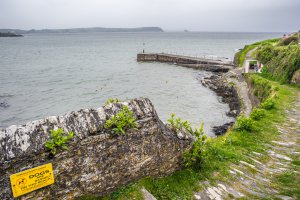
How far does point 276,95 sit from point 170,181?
50.1 feet

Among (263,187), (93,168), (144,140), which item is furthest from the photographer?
(263,187)

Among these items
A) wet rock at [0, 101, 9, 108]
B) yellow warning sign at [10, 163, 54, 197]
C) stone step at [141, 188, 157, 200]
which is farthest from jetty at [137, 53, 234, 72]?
yellow warning sign at [10, 163, 54, 197]

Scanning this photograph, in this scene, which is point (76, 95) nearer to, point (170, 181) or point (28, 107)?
point (28, 107)

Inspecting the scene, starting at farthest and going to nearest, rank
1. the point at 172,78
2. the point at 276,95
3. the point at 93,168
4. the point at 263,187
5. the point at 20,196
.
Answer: the point at 172,78 < the point at 276,95 < the point at 263,187 < the point at 93,168 < the point at 20,196

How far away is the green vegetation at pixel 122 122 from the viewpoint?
18.8ft

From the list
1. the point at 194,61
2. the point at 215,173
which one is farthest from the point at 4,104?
the point at 194,61

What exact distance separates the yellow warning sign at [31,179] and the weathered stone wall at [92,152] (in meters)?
0.10

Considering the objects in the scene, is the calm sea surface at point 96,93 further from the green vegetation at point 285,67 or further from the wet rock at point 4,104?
the green vegetation at point 285,67

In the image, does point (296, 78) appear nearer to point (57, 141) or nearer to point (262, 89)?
point (262, 89)

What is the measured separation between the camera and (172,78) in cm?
4919

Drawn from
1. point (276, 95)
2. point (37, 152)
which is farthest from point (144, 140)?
point (276, 95)

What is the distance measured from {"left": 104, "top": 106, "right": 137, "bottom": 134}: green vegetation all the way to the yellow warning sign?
1627 millimetres

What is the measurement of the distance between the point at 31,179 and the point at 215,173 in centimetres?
569

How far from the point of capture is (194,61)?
215 feet
